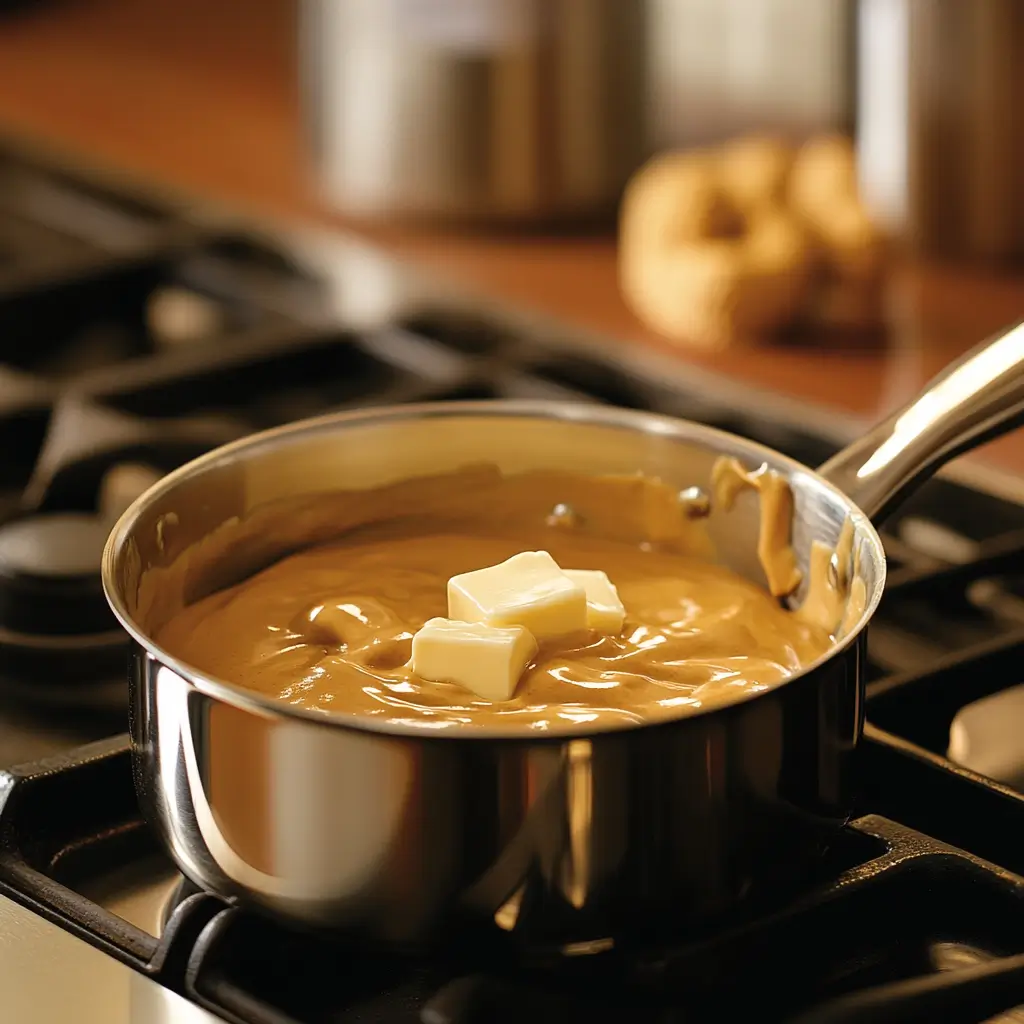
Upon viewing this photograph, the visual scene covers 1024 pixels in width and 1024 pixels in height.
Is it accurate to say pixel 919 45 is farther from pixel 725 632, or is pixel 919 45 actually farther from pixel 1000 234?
pixel 725 632

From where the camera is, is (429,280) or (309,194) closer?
(429,280)

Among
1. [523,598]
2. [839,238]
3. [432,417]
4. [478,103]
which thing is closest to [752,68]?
[478,103]

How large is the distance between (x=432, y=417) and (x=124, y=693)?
0.17m

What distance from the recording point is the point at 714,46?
145cm

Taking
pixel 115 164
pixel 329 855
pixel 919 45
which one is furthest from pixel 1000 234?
pixel 329 855

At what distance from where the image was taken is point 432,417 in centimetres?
69

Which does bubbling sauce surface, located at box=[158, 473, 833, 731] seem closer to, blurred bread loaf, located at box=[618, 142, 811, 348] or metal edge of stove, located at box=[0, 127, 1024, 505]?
metal edge of stove, located at box=[0, 127, 1024, 505]

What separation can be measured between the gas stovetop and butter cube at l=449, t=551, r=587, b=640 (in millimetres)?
117

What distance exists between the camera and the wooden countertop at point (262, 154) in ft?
3.36

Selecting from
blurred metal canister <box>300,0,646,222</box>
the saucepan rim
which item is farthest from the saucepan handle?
blurred metal canister <box>300,0,646,222</box>

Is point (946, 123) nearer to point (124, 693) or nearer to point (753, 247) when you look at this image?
point (753, 247)

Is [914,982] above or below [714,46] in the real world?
below

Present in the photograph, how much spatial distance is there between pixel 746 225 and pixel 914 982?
68cm

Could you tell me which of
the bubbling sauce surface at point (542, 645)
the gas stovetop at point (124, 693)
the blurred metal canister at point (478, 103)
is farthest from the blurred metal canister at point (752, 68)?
the bubbling sauce surface at point (542, 645)
